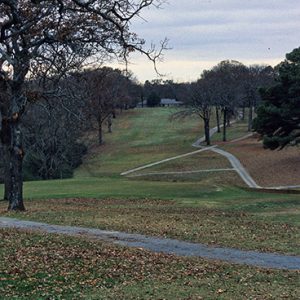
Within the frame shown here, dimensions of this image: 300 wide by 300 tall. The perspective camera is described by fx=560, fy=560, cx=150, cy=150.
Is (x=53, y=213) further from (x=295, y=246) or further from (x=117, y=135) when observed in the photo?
(x=117, y=135)

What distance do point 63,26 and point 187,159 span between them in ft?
150

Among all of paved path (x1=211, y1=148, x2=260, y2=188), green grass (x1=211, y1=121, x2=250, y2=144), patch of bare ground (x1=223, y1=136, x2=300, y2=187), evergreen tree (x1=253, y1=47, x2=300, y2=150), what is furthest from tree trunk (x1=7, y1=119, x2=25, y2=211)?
green grass (x1=211, y1=121, x2=250, y2=144)

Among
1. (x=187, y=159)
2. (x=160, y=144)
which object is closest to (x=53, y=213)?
(x=187, y=159)

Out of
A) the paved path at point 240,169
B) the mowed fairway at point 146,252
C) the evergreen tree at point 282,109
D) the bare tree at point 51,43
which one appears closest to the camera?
the mowed fairway at point 146,252

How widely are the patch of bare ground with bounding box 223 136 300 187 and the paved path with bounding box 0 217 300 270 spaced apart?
111ft

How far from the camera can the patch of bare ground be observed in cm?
5012

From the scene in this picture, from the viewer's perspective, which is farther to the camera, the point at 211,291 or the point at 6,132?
the point at 6,132

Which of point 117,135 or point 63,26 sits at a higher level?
point 63,26

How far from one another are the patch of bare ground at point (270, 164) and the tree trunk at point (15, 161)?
29874 mm

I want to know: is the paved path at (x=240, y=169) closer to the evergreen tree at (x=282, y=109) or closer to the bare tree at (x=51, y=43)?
the evergreen tree at (x=282, y=109)

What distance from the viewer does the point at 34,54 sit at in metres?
20.4

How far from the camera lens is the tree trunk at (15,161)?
2180cm

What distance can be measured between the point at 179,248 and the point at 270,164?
44.2m

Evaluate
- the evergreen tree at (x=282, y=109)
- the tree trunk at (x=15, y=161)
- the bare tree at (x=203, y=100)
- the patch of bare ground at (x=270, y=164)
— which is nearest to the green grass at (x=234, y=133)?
the bare tree at (x=203, y=100)
